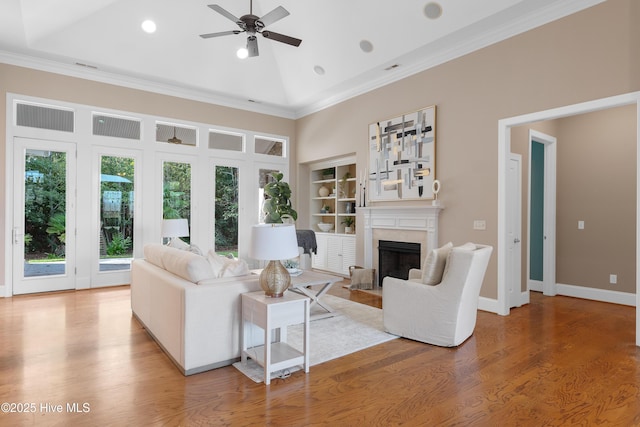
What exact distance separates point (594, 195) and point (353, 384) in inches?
195

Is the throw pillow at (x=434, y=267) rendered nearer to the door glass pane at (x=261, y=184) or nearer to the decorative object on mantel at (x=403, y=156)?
the decorative object on mantel at (x=403, y=156)

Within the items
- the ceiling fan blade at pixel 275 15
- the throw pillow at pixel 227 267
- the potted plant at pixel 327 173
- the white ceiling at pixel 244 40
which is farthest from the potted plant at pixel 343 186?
the throw pillow at pixel 227 267

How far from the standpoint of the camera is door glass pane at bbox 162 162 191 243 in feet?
22.3

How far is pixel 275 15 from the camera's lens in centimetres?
396

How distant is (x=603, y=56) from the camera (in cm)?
377

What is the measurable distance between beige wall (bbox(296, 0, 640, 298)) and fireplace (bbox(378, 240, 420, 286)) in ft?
2.61

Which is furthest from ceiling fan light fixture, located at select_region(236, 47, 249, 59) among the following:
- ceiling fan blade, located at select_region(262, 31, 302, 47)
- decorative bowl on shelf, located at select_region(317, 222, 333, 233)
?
decorative bowl on shelf, located at select_region(317, 222, 333, 233)

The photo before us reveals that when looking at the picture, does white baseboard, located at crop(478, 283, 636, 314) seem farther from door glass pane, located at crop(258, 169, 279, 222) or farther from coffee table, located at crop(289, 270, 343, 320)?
door glass pane, located at crop(258, 169, 279, 222)

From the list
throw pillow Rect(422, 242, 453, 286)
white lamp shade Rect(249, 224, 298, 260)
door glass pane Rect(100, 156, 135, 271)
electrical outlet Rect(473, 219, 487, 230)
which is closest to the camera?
white lamp shade Rect(249, 224, 298, 260)

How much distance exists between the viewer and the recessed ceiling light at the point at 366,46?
5469mm

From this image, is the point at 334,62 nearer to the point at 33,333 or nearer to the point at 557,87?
the point at 557,87

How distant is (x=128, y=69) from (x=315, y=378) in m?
5.75

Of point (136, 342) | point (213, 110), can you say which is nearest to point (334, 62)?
point (213, 110)

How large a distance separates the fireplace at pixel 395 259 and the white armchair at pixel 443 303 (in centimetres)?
226
